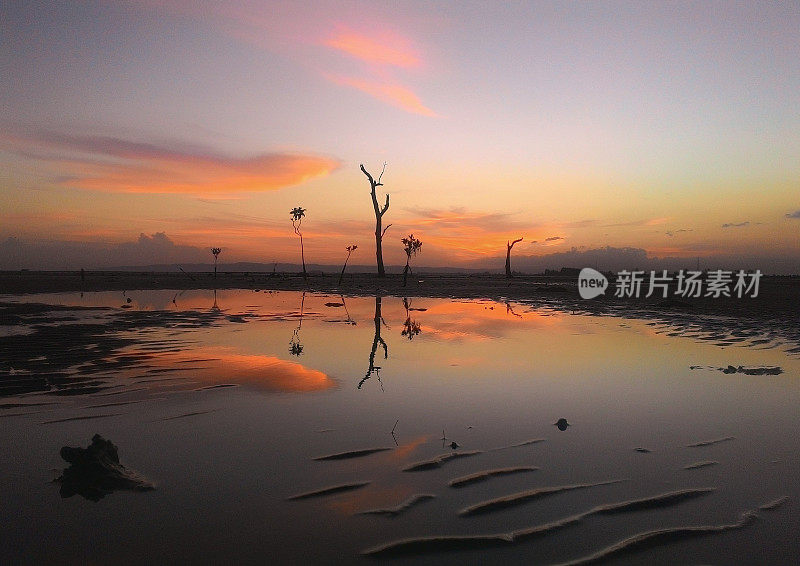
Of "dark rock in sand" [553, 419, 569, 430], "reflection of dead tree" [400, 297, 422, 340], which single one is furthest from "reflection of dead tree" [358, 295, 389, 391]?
"dark rock in sand" [553, 419, 569, 430]

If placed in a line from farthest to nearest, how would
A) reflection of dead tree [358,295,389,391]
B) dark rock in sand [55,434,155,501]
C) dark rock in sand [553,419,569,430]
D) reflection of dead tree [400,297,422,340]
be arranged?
reflection of dead tree [400,297,422,340]
reflection of dead tree [358,295,389,391]
dark rock in sand [553,419,569,430]
dark rock in sand [55,434,155,501]

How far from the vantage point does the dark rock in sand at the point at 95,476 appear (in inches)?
180

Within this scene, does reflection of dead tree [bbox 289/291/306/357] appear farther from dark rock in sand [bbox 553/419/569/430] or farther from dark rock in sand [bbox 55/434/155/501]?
dark rock in sand [bbox 55/434/155/501]

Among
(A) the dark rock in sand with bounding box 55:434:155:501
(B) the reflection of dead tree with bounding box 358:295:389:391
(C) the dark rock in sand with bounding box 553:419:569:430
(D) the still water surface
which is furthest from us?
(B) the reflection of dead tree with bounding box 358:295:389:391

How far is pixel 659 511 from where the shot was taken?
4.21 metres

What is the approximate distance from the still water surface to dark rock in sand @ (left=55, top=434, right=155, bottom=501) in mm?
117

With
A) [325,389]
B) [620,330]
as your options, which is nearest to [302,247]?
[620,330]

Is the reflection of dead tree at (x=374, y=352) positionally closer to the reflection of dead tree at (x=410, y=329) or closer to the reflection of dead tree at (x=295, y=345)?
the reflection of dead tree at (x=410, y=329)

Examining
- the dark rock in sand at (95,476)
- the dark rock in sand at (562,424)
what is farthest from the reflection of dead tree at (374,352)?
the dark rock in sand at (95,476)

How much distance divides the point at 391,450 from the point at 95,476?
2.92 meters

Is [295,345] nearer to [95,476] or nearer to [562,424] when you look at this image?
[562,424]

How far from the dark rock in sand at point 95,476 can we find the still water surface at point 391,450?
0.38ft

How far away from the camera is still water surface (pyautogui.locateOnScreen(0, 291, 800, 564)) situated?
3709 millimetres

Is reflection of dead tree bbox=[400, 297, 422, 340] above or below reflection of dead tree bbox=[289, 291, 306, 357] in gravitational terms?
above
